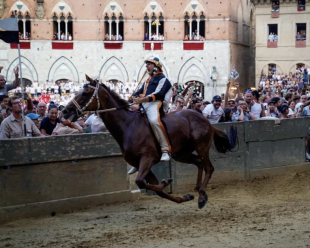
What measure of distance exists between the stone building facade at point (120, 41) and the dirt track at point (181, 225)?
4046cm

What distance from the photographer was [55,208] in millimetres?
12438

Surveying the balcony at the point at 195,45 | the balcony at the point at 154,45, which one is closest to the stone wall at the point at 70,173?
the balcony at the point at 195,45

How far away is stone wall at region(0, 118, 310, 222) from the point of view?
11859 millimetres

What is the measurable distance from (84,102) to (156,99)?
132 centimetres

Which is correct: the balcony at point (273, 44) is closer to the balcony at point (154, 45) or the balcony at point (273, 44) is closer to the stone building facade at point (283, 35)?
the stone building facade at point (283, 35)

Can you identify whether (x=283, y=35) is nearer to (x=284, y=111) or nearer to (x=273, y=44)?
(x=273, y=44)

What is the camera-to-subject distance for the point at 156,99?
11.8 m

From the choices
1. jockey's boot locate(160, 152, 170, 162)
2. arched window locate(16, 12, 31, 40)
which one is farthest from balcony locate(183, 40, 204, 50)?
jockey's boot locate(160, 152, 170, 162)

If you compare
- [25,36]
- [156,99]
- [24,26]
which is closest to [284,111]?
[156,99]

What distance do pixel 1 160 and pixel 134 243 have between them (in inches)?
131

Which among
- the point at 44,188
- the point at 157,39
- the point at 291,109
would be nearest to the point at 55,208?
the point at 44,188

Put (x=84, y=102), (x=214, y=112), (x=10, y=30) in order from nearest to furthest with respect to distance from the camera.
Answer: (x=84, y=102) → (x=10, y=30) → (x=214, y=112)

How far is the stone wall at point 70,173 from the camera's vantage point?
1186 centimetres

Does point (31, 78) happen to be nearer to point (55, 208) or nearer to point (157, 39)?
point (157, 39)
